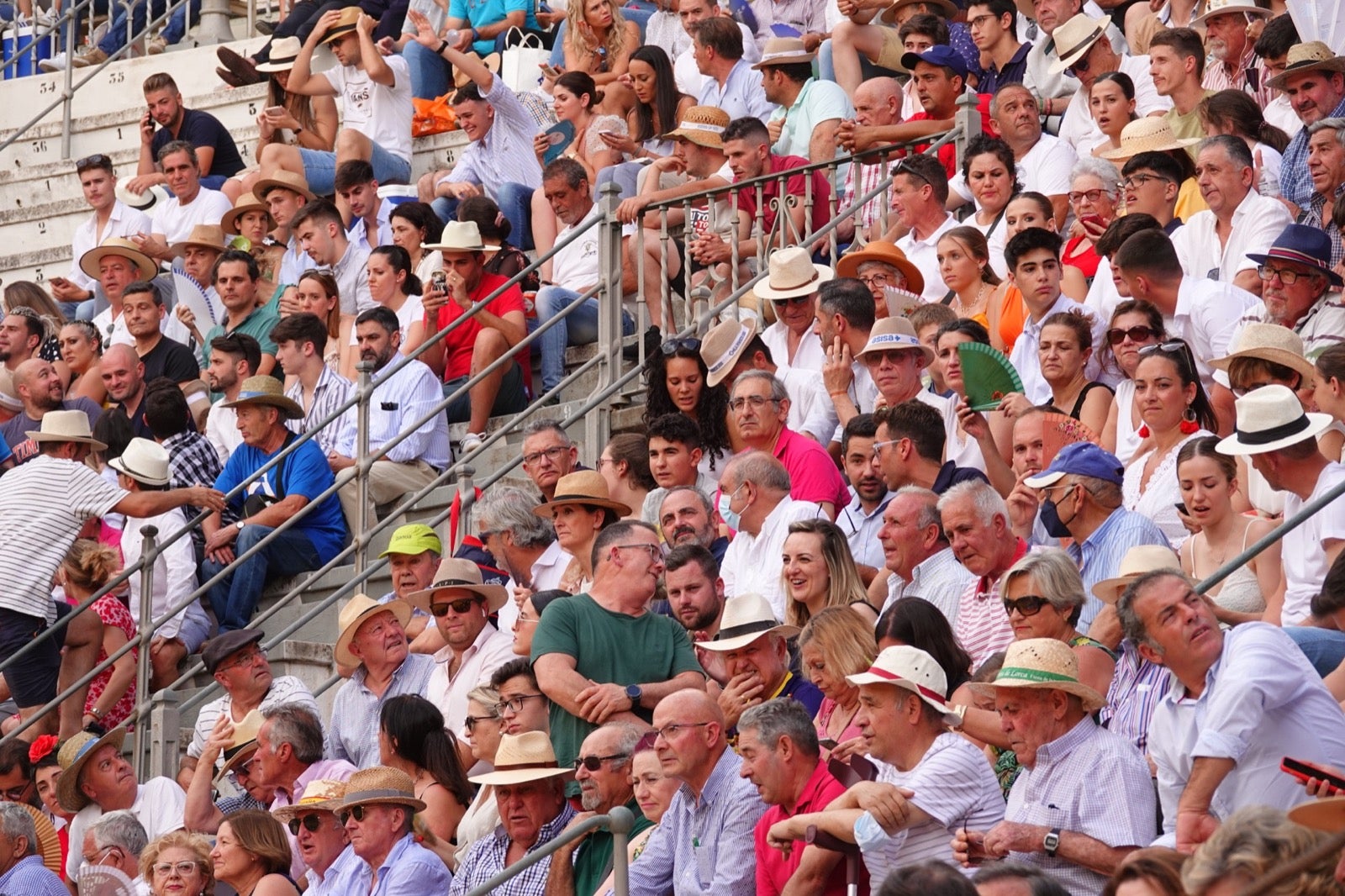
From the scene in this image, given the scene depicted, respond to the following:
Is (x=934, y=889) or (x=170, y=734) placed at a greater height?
(x=934, y=889)

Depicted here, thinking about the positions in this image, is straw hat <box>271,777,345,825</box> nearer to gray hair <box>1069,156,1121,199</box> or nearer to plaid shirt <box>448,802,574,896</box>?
plaid shirt <box>448,802,574,896</box>

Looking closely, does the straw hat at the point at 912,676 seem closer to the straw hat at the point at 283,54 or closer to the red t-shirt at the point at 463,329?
the red t-shirt at the point at 463,329

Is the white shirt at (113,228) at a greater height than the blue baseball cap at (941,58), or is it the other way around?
the blue baseball cap at (941,58)

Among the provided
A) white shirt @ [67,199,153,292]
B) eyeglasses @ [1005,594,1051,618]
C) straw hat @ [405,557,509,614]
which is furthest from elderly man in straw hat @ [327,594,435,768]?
white shirt @ [67,199,153,292]

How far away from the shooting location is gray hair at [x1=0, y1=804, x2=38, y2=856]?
33.3 feet

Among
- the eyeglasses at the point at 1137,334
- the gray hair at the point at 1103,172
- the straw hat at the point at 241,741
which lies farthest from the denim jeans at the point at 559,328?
the eyeglasses at the point at 1137,334

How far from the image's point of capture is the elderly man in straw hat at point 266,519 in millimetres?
12305

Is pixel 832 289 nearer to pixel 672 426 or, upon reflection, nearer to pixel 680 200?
pixel 672 426

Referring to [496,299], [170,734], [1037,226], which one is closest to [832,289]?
[1037,226]

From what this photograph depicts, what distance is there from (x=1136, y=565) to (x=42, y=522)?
19.8 ft

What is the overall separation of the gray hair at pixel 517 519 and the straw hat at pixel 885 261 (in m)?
1.88

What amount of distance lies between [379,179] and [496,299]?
3173mm

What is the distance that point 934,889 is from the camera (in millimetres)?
5758

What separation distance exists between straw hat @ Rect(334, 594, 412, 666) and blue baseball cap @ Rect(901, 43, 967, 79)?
4.23m
